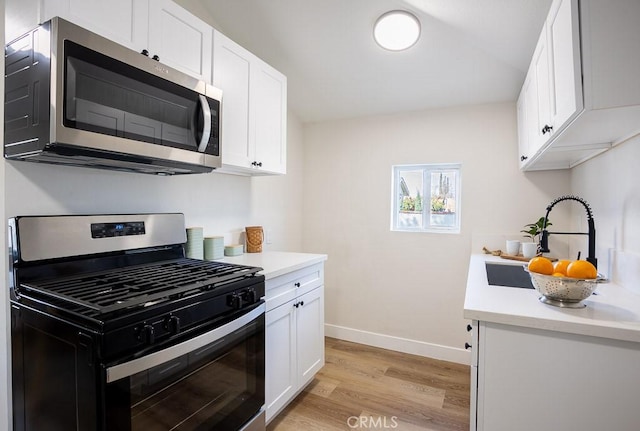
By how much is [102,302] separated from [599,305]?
5.80 feet

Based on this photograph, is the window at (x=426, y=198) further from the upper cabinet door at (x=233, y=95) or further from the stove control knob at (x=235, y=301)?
the stove control knob at (x=235, y=301)

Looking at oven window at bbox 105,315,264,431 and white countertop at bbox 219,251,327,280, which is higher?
white countertop at bbox 219,251,327,280

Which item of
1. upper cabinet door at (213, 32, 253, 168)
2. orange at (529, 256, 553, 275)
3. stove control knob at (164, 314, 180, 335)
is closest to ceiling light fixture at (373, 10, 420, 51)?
upper cabinet door at (213, 32, 253, 168)

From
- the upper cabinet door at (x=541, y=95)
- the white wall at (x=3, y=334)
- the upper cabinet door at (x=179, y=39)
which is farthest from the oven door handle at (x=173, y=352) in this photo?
the upper cabinet door at (x=541, y=95)

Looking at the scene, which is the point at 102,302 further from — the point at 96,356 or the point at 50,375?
the point at 50,375

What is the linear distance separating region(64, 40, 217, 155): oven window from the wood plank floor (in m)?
1.75

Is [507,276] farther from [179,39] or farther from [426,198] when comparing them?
[179,39]

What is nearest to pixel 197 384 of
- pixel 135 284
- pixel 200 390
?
pixel 200 390

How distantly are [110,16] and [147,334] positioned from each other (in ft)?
4.21

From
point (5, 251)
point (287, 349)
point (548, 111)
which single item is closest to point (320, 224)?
point (287, 349)

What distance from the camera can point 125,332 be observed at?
1022mm

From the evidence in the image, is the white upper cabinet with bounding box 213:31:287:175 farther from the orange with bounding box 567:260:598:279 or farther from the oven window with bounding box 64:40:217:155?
the orange with bounding box 567:260:598:279

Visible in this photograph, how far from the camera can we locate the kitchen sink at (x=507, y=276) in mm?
1659

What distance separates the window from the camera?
9.75 ft
